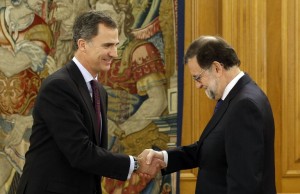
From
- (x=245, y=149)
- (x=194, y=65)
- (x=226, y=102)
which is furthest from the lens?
(x=194, y=65)

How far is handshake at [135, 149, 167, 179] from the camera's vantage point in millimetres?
3887

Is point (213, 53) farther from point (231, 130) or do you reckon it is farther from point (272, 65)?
point (272, 65)

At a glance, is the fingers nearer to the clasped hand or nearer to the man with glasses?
the clasped hand

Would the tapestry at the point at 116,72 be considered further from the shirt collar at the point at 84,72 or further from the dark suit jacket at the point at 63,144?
the dark suit jacket at the point at 63,144

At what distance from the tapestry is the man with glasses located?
115 cm

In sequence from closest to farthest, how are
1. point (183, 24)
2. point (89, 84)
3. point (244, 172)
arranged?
1. point (244, 172)
2. point (89, 84)
3. point (183, 24)

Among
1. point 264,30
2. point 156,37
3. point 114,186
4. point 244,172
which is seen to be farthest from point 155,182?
point 244,172

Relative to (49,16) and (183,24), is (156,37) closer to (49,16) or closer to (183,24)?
(183,24)

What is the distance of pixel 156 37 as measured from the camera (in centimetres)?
461

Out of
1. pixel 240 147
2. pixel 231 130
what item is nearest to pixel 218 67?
pixel 231 130

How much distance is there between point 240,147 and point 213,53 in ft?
1.96

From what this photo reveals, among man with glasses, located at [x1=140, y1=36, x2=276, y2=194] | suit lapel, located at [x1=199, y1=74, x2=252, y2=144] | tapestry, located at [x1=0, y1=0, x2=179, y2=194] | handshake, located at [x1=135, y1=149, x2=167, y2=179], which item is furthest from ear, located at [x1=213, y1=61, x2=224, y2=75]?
tapestry, located at [x1=0, y1=0, x2=179, y2=194]

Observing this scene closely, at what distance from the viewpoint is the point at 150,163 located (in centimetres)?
390

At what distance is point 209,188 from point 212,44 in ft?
2.58
